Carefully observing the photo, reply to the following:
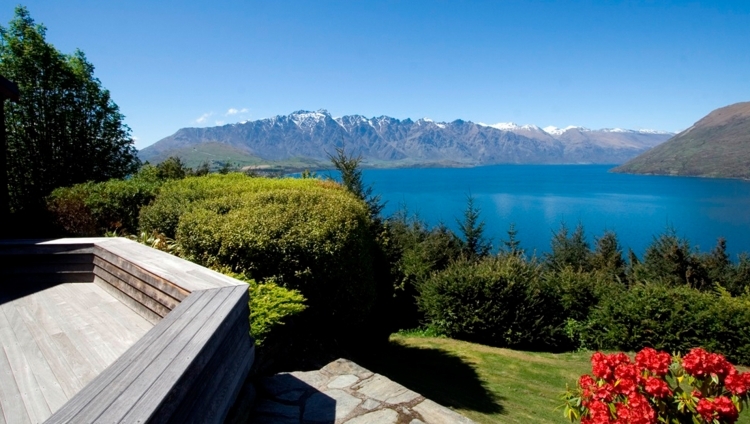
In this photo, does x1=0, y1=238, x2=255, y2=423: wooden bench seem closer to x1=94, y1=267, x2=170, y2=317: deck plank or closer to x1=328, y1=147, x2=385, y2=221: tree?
x1=94, y1=267, x2=170, y2=317: deck plank

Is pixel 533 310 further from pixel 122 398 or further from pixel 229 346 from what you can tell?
pixel 122 398

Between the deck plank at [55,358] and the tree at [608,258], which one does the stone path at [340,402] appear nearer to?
the deck plank at [55,358]

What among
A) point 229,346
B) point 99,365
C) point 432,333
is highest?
point 229,346

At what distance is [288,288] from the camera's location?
498 centimetres

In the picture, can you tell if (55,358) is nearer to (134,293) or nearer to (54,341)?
(54,341)

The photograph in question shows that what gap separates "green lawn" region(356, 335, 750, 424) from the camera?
17.9ft

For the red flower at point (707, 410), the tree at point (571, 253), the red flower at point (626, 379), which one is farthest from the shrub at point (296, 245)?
the tree at point (571, 253)

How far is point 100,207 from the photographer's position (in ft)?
27.9

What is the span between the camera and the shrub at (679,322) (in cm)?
938

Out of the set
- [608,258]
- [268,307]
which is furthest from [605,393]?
[608,258]

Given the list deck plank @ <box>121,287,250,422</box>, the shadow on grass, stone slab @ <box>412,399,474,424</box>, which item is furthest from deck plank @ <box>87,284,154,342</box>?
the shadow on grass

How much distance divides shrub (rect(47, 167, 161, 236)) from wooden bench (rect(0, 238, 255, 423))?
119 inches

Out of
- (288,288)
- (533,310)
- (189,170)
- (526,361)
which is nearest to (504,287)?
(533,310)

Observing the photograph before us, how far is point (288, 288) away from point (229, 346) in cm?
238
